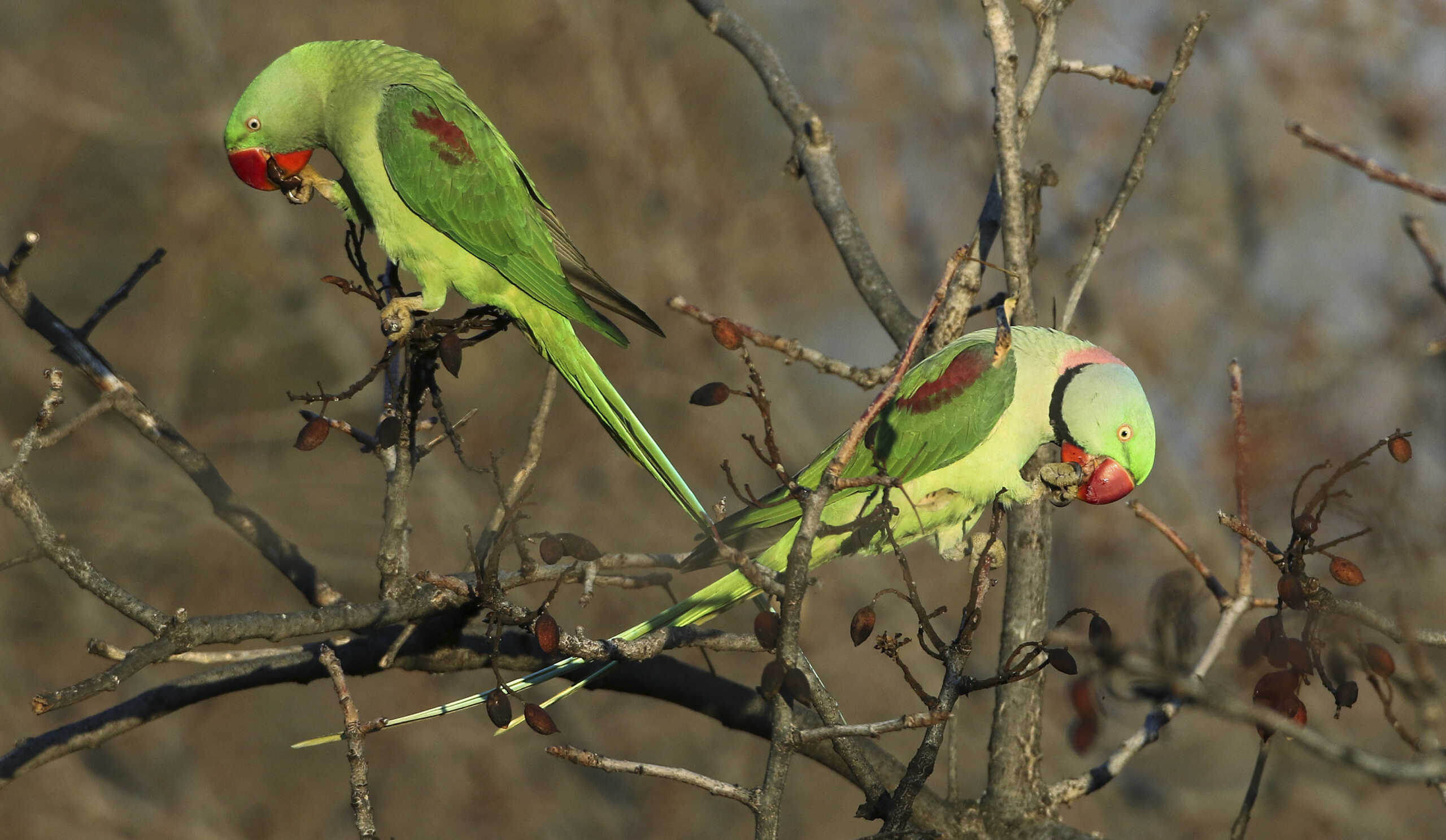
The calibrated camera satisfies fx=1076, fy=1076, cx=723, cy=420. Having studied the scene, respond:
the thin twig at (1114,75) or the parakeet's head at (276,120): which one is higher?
the parakeet's head at (276,120)

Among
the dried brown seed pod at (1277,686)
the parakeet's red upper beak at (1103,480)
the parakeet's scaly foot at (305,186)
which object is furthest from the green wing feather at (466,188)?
the dried brown seed pod at (1277,686)

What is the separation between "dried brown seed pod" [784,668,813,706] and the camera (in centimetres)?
203

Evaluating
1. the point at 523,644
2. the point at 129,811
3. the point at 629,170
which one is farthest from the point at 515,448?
the point at 523,644

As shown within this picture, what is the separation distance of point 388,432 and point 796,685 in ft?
4.68

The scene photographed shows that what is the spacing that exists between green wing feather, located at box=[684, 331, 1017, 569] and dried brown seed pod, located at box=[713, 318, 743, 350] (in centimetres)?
127

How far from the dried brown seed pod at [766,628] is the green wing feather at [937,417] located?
3.33 feet

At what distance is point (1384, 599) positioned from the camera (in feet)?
9.30

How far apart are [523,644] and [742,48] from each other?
8.48ft

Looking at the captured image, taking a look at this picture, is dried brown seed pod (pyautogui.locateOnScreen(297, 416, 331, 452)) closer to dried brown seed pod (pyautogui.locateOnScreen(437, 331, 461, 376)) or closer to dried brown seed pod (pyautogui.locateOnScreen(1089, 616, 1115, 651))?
dried brown seed pod (pyautogui.locateOnScreen(437, 331, 461, 376))

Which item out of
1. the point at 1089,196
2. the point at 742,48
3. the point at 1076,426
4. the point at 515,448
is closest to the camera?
the point at 1076,426

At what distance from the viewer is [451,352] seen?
113 inches

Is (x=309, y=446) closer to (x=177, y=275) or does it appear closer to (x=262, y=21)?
(x=177, y=275)

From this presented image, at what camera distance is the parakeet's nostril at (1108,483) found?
139 inches

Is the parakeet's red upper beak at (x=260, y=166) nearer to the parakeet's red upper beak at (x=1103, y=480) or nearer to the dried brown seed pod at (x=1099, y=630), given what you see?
the parakeet's red upper beak at (x=1103, y=480)
